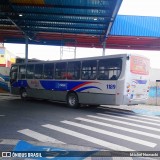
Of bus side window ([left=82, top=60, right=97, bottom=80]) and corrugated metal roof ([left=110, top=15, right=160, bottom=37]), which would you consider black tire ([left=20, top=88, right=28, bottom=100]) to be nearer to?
bus side window ([left=82, top=60, right=97, bottom=80])

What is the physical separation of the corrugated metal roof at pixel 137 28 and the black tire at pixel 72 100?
10632mm

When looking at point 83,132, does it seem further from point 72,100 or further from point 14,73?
point 14,73

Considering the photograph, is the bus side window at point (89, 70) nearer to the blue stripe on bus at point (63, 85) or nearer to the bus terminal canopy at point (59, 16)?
the blue stripe on bus at point (63, 85)

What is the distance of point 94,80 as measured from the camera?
1388 cm

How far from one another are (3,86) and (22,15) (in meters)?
9.10

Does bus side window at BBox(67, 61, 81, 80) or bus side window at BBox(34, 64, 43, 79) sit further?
bus side window at BBox(34, 64, 43, 79)

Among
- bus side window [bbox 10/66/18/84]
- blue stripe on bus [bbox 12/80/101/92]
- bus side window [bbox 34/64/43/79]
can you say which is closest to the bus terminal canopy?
bus side window [bbox 10/66/18/84]

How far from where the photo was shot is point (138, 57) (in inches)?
513

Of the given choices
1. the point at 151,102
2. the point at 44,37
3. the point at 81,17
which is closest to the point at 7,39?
the point at 44,37

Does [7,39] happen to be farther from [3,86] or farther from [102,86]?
[102,86]

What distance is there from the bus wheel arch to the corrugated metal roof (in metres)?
10.6

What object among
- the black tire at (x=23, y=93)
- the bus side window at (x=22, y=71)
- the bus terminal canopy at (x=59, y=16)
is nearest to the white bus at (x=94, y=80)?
the black tire at (x=23, y=93)

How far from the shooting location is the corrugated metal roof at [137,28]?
23.4 meters

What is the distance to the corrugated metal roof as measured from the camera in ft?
76.7
